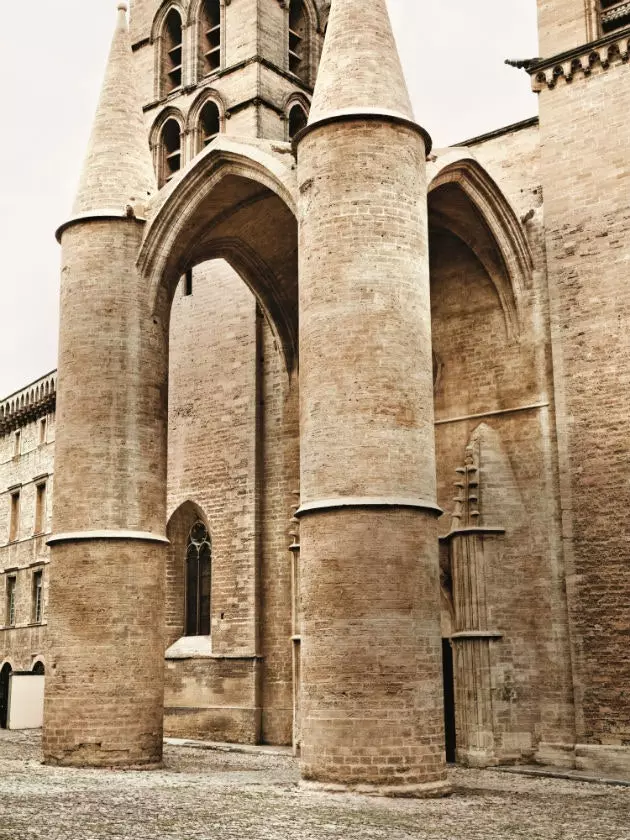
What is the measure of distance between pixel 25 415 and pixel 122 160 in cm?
1372

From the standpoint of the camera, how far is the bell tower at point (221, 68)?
70.8 feet

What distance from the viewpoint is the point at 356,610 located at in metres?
11.7

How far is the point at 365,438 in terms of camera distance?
1211 centimetres

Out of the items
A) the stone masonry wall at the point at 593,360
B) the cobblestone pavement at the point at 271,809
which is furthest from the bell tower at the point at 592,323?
the cobblestone pavement at the point at 271,809

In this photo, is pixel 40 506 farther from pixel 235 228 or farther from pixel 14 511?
pixel 235 228

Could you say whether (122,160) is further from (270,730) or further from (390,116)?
(270,730)

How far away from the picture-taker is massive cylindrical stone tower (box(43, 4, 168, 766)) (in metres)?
14.3

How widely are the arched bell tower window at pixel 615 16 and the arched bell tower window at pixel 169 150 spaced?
9620mm

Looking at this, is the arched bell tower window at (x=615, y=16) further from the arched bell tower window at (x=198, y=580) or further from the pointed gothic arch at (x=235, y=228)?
the arched bell tower window at (x=198, y=580)

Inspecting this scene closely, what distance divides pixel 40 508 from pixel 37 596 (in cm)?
221

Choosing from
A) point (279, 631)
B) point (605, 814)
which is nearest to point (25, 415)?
point (279, 631)

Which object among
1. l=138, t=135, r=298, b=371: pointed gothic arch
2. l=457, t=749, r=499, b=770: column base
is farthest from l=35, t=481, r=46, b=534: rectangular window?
l=457, t=749, r=499, b=770: column base

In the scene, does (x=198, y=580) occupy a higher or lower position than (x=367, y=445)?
lower

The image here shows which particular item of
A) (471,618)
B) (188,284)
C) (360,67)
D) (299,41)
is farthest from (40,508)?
(360,67)
